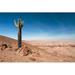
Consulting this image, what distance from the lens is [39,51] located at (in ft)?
8.11

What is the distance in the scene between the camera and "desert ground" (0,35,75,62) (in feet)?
8.04

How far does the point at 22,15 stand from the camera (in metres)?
2.48

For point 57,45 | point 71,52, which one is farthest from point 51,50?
point 71,52

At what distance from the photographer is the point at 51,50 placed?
247 centimetres

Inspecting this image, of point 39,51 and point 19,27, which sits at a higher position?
point 19,27

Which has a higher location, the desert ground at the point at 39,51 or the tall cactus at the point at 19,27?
the tall cactus at the point at 19,27

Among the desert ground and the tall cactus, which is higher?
the tall cactus

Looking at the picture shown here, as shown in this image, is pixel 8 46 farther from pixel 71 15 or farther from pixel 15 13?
pixel 71 15

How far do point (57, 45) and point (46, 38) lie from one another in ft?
0.53

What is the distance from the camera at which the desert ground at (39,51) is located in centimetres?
245
